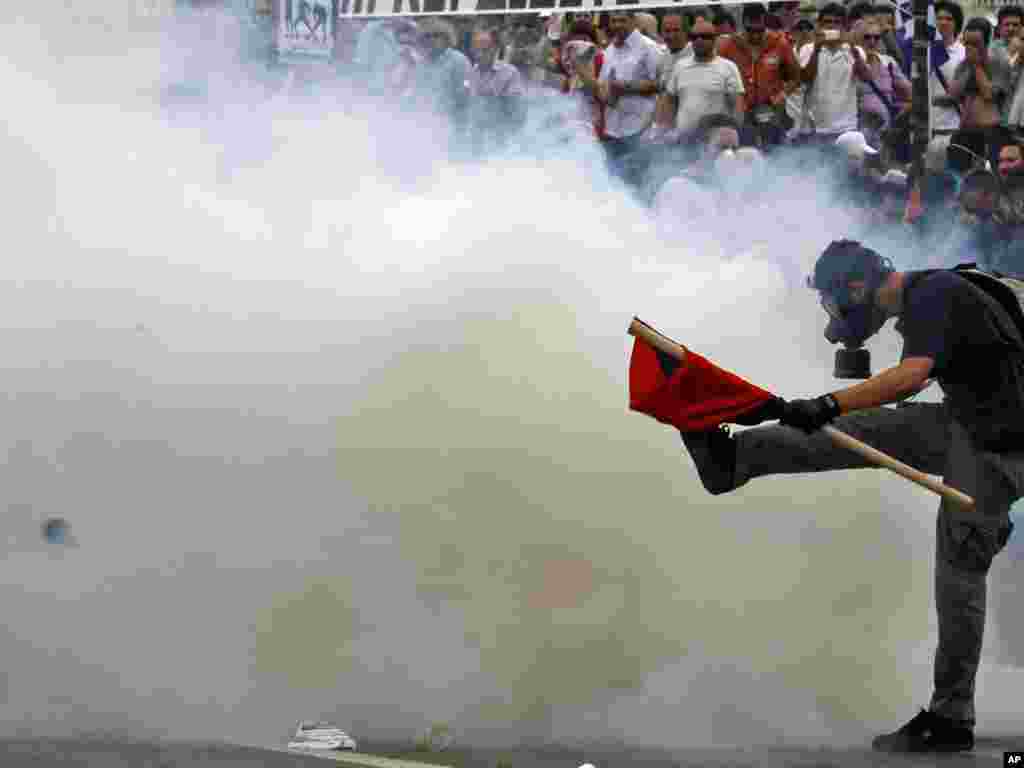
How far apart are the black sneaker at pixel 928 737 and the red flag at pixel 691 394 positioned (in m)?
0.89

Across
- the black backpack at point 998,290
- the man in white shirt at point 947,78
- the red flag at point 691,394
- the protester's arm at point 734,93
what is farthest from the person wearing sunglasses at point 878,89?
the red flag at point 691,394

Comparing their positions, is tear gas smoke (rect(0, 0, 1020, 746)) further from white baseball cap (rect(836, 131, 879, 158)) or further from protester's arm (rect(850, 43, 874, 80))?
protester's arm (rect(850, 43, 874, 80))

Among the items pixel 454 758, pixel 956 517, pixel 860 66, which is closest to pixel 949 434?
pixel 956 517

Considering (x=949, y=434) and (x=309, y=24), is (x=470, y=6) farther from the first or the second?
(x=949, y=434)

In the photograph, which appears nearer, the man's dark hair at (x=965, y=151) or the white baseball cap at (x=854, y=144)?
the man's dark hair at (x=965, y=151)

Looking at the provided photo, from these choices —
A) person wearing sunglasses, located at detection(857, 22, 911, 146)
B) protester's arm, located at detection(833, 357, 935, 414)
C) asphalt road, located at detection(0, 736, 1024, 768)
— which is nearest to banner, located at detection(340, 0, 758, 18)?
person wearing sunglasses, located at detection(857, 22, 911, 146)

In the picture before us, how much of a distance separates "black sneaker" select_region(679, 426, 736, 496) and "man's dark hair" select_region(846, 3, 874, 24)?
6554 millimetres

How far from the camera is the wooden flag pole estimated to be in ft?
18.0

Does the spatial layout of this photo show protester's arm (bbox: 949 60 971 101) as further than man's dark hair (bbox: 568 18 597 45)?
No

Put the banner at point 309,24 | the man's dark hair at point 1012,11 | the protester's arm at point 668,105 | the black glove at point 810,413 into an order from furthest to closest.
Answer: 1. the protester's arm at point 668,105
2. the man's dark hair at point 1012,11
3. the banner at point 309,24
4. the black glove at point 810,413

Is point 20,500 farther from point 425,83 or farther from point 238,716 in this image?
point 425,83

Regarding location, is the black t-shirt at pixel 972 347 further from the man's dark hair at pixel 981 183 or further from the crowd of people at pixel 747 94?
the man's dark hair at pixel 981 183

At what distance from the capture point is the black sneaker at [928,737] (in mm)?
5504

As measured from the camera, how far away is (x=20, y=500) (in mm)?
5793
